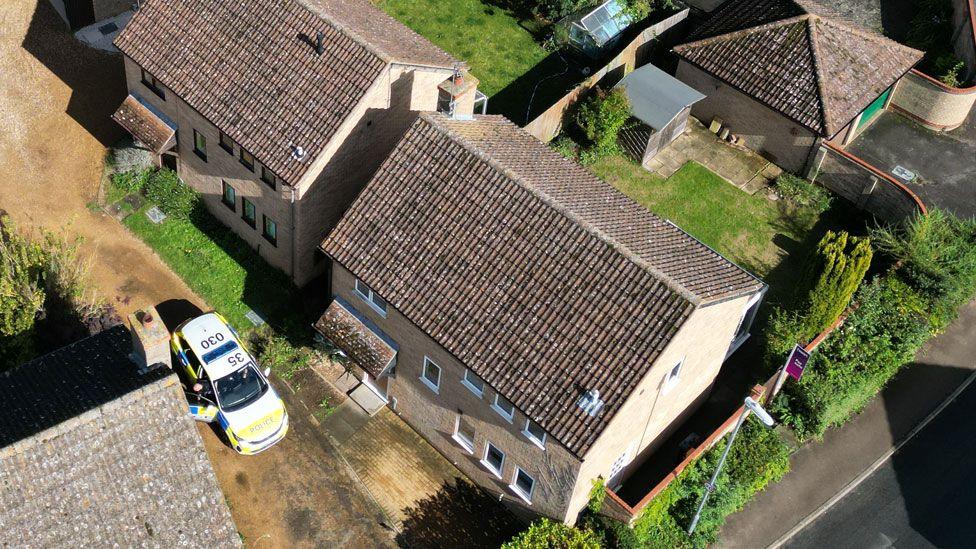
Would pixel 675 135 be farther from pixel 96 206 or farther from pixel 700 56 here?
pixel 96 206

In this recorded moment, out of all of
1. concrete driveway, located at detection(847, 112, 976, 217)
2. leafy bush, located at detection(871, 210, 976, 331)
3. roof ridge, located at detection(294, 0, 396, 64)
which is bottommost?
roof ridge, located at detection(294, 0, 396, 64)

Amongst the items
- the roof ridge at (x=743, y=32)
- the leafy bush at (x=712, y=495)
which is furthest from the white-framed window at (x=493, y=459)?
the roof ridge at (x=743, y=32)

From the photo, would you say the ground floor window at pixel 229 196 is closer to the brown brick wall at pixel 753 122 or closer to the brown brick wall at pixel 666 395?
the brown brick wall at pixel 666 395

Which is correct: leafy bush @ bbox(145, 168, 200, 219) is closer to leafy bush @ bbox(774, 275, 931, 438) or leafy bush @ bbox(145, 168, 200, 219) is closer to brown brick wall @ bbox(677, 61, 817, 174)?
brown brick wall @ bbox(677, 61, 817, 174)

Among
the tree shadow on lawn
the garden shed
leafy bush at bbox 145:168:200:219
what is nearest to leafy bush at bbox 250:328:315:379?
the tree shadow on lawn

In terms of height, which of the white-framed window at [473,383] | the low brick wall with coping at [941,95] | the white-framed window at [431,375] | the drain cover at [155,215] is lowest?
the drain cover at [155,215]

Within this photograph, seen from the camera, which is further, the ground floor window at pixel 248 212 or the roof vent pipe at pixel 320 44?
the ground floor window at pixel 248 212

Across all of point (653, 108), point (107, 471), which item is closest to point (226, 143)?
point (107, 471)
